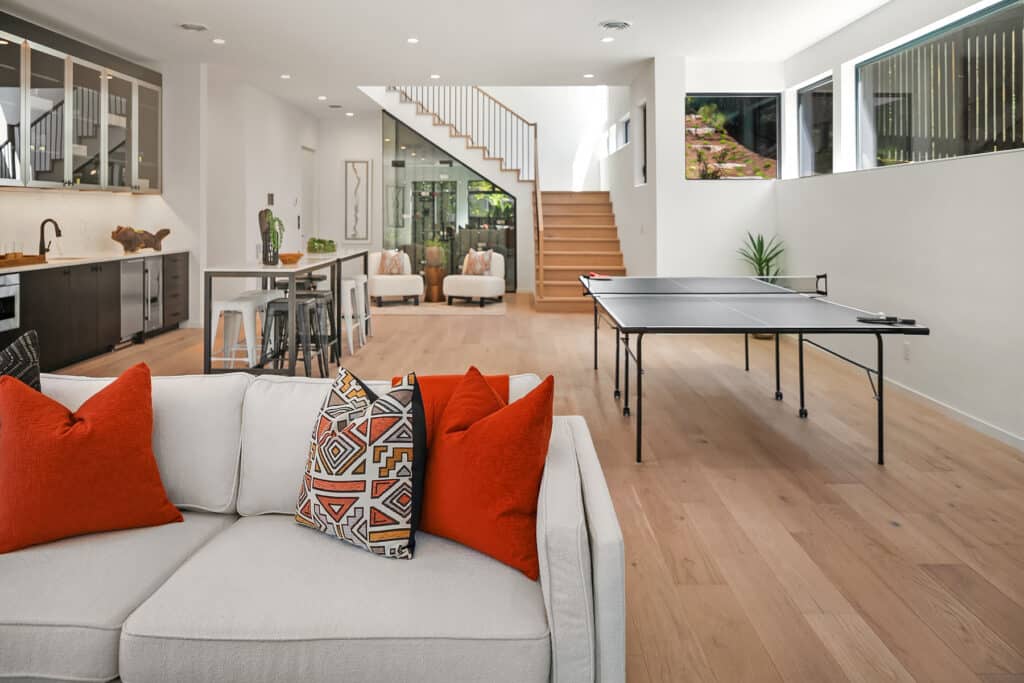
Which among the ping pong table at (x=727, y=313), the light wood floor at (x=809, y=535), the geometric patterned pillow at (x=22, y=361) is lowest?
the light wood floor at (x=809, y=535)

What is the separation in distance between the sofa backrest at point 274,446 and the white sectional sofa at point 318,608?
0.64 ft

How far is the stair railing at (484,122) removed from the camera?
41.0 feet

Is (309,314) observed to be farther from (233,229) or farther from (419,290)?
(419,290)

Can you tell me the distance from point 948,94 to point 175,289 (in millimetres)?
7129

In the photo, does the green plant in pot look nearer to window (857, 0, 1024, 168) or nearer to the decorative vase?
window (857, 0, 1024, 168)

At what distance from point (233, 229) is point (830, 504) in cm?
787

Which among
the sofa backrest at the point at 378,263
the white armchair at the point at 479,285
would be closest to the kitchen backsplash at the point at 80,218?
the sofa backrest at the point at 378,263

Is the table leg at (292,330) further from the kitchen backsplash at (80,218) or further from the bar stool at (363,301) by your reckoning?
the kitchen backsplash at (80,218)

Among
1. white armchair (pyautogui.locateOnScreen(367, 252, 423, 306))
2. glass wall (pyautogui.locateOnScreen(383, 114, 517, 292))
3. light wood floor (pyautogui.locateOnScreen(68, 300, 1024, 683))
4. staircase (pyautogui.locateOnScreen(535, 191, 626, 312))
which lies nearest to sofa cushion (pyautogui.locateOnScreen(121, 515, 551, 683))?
light wood floor (pyautogui.locateOnScreen(68, 300, 1024, 683))

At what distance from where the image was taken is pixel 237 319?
6.22 metres

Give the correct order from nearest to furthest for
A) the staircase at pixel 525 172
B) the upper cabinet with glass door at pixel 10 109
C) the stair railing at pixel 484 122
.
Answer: the upper cabinet with glass door at pixel 10 109 → the staircase at pixel 525 172 → the stair railing at pixel 484 122

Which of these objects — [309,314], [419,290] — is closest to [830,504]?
[309,314]

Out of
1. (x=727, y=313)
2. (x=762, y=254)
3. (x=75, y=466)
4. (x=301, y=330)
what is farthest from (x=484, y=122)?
(x=75, y=466)

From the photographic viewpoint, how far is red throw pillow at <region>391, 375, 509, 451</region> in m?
2.04
